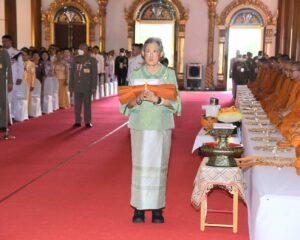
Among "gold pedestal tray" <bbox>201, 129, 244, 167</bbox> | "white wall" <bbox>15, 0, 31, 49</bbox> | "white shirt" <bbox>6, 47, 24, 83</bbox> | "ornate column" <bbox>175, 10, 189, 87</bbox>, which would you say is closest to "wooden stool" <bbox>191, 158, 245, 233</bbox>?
"gold pedestal tray" <bbox>201, 129, 244, 167</bbox>

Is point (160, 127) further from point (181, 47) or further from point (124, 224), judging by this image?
point (181, 47)

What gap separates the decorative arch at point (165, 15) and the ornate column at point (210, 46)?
926 millimetres

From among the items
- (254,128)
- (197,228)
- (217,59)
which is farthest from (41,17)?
(197,228)

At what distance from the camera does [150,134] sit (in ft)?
14.8

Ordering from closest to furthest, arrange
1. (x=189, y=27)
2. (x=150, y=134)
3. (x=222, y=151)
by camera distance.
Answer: (x=222, y=151)
(x=150, y=134)
(x=189, y=27)

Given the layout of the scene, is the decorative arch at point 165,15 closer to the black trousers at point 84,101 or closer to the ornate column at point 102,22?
the ornate column at point 102,22

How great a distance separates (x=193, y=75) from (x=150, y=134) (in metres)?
18.0

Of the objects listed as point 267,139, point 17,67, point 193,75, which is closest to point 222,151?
point 267,139

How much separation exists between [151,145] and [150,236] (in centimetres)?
70

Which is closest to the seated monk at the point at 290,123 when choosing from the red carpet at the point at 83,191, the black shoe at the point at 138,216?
the red carpet at the point at 83,191

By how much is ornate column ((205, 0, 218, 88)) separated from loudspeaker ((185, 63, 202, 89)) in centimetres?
28

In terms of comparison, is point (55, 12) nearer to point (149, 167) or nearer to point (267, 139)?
point (267, 139)

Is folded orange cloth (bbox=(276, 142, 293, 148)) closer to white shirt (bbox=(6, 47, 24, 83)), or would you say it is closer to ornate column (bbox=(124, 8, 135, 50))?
white shirt (bbox=(6, 47, 24, 83))

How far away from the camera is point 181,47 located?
22391mm
